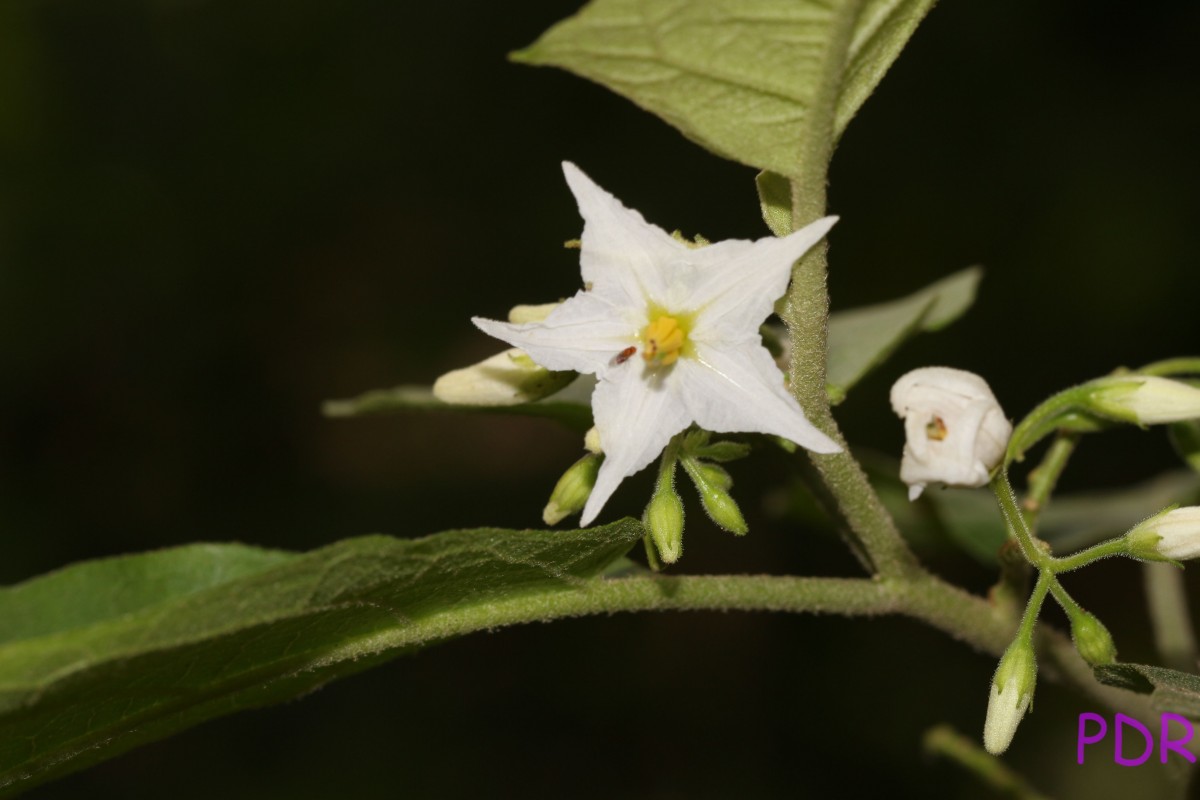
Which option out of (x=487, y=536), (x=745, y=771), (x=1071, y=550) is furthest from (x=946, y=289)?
(x=745, y=771)

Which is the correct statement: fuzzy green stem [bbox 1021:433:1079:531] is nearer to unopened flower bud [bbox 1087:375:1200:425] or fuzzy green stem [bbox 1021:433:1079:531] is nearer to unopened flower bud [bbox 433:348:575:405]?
unopened flower bud [bbox 1087:375:1200:425]

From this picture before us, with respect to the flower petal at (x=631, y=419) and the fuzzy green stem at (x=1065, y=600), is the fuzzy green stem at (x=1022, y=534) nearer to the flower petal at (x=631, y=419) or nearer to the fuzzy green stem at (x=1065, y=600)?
the fuzzy green stem at (x=1065, y=600)

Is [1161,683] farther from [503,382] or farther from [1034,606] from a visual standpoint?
[503,382]

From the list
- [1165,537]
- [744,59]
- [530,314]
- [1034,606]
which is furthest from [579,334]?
[1165,537]

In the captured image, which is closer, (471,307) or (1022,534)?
(1022,534)

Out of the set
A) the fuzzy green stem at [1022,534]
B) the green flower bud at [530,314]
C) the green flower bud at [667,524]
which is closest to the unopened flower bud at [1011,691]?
the fuzzy green stem at [1022,534]

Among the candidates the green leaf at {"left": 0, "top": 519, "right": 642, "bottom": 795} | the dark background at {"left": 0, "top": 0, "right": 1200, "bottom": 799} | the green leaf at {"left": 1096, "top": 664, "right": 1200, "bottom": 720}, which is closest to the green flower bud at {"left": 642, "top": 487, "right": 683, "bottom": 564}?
the green leaf at {"left": 0, "top": 519, "right": 642, "bottom": 795}
